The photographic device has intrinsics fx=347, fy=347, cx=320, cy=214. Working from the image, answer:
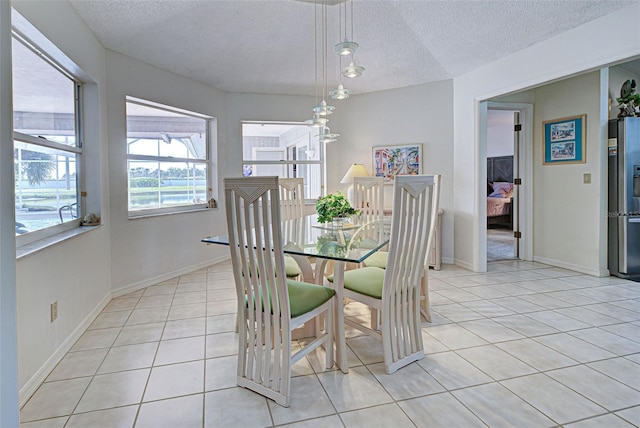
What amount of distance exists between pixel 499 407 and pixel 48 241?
9.12ft

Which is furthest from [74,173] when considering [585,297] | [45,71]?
[585,297]

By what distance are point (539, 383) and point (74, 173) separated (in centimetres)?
361

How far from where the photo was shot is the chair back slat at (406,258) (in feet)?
6.23

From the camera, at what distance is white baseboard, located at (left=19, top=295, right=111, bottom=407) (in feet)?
5.90

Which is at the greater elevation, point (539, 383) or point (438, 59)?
point (438, 59)

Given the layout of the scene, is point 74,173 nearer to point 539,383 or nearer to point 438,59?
point 539,383

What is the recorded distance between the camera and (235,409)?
67.0 inches

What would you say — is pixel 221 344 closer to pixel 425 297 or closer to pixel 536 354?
pixel 425 297

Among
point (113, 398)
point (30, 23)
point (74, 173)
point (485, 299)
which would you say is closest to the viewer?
point (113, 398)

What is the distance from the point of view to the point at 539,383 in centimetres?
189

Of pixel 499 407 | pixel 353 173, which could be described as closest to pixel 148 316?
pixel 499 407

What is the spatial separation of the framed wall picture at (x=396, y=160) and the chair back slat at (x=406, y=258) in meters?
2.63

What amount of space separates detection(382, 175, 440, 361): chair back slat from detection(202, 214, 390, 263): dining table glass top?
0.20m

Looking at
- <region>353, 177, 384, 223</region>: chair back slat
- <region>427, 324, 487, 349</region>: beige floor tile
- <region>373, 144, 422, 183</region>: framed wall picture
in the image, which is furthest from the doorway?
<region>427, 324, 487, 349</region>: beige floor tile
